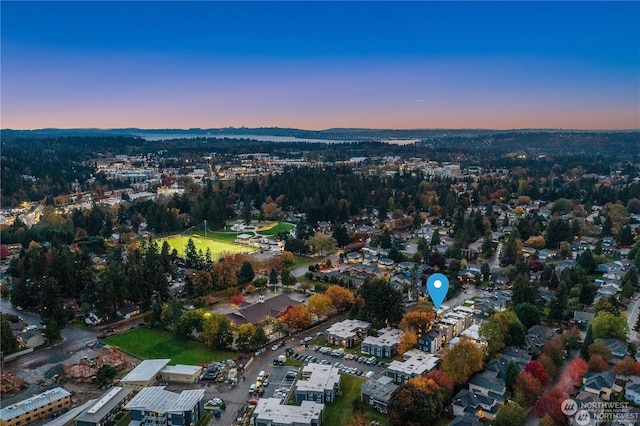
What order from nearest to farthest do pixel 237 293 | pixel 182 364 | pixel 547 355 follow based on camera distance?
Answer: pixel 547 355
pixel 182 364
pixel 237 293

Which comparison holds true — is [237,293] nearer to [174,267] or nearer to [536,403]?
[174,267]

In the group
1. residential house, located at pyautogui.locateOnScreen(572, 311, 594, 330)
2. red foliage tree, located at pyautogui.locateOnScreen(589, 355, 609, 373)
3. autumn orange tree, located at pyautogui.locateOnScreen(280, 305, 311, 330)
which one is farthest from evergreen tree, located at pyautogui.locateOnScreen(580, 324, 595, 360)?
autumn orange tree, located at pyautogui.locateOnScreen(280, 305, 311, 330)

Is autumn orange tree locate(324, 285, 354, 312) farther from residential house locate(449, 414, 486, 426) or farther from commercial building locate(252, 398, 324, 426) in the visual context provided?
residential house locate(449, 414, 486, 426)

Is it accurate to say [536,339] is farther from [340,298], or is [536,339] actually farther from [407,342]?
Answer: [340,298]

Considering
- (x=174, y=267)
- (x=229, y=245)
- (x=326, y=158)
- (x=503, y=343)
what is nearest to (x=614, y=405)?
(x=503, y=343)

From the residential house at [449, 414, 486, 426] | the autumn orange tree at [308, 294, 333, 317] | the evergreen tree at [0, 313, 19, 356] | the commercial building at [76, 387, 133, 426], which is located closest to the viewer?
the residential house at [449, 414, 486, 426]

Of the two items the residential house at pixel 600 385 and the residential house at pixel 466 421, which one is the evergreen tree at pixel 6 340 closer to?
the residential house at pixel 466 421
